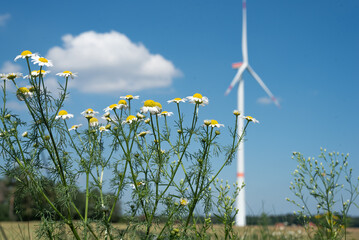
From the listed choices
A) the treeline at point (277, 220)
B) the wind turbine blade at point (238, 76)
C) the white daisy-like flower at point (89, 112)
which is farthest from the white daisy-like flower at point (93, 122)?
the wind turbine blade at point (238, 76)

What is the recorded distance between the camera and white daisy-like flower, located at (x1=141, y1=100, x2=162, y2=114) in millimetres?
4266

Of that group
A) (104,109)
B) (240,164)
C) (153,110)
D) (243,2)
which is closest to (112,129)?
(104,109)

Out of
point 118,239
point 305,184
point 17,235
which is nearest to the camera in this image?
point 118,239

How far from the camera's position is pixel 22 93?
4328 millimetres

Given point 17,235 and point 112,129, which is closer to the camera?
point 112,129

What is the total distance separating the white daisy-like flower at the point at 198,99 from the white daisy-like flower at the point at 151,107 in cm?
36

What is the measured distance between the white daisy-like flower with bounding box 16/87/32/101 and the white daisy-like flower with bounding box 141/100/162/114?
122cm

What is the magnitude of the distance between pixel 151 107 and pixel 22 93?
1350 millimetres

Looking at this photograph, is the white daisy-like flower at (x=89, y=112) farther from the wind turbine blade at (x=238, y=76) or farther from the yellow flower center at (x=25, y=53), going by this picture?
the wind turbine blade at (x=238, y=76)

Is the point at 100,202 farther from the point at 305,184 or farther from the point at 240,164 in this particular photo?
the point at 240,164

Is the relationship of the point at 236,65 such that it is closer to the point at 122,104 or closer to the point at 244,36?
the point at 244,36

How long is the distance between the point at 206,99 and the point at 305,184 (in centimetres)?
226

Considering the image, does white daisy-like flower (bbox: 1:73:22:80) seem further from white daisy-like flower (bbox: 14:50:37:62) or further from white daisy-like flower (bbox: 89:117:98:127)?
white daisy-like flower (bbox: 89:117:98:127)

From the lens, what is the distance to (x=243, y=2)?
33.7 m
